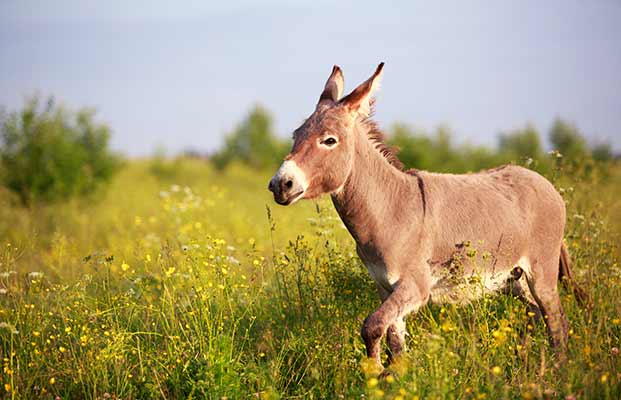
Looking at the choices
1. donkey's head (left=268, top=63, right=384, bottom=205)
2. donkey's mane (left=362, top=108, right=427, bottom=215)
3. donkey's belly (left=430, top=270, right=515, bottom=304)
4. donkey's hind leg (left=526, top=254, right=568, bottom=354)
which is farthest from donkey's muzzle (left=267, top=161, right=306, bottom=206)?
donkey's hind leg (left=526, top=254, right=568, bottom=354)

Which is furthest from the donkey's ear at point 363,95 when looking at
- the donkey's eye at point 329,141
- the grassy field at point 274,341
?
the grassy field at point 274,341

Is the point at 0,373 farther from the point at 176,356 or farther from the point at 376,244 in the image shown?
the point at 376,244

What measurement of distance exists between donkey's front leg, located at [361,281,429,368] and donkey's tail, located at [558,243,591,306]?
2.06 m

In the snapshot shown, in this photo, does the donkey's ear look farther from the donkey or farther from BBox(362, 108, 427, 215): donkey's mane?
BBox(362, 108, 427, 215): donkey's mane

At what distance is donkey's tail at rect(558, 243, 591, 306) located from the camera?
5410mm

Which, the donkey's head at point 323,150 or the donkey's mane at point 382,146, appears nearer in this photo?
the donkey's head at point 323,150

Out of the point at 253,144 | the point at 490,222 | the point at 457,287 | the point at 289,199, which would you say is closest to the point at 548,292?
the point at 490,222

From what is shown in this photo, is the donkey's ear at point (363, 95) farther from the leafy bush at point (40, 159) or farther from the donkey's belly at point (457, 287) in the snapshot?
the leafy bush at point (40, 159)

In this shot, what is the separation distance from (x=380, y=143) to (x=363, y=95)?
565mm

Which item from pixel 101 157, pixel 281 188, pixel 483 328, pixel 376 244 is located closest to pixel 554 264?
pixel 483 328

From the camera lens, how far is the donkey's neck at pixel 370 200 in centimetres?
448

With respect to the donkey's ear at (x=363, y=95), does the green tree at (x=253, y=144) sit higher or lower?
lower

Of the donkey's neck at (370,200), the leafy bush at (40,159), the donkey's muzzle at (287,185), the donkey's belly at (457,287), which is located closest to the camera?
the donkey's muzzle at (287,185)

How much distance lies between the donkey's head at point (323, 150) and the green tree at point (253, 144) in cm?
3417
